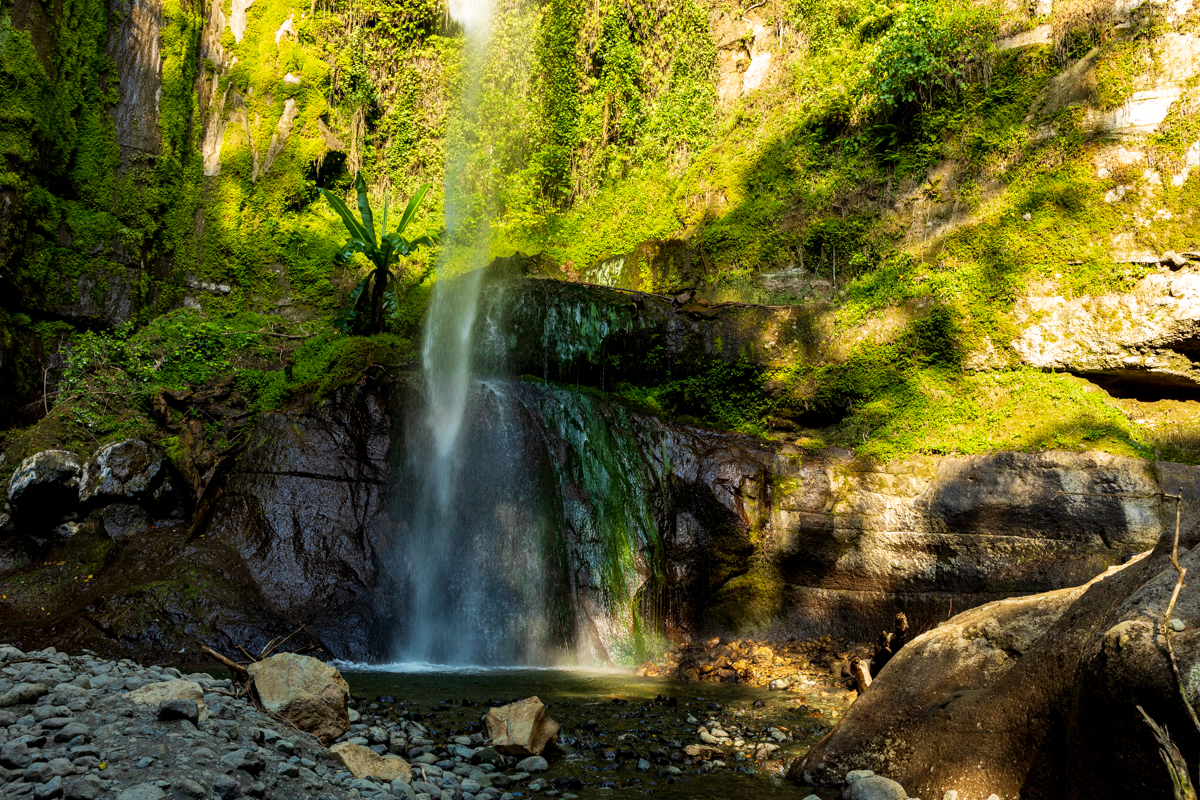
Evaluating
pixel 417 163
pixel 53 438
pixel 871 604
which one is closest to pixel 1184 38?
pixel 871 604

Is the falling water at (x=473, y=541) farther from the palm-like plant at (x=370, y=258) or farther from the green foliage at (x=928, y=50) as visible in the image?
the green foliage at (x=928, y=50)

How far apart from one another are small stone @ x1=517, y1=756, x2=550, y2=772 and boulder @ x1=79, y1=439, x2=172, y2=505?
25.8ft

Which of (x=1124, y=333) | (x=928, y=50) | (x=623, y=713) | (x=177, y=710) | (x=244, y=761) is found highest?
(x=928, y=50)

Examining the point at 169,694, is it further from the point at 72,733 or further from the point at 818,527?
the point at 818,527

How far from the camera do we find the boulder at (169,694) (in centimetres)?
361

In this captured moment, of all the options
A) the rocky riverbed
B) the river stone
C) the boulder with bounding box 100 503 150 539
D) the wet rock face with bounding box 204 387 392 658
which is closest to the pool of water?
the rocky riverbed

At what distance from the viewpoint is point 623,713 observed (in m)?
5.96

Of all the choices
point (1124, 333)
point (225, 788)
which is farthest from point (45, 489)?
point (1124, 333)

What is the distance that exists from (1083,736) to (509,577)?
7.30 meters

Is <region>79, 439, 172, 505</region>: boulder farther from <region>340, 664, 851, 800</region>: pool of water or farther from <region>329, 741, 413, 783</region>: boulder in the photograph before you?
<region>329, 741, 413, 783</region>: boulder

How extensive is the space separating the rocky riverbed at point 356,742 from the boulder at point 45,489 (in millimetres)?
4981

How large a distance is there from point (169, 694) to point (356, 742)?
1.28m

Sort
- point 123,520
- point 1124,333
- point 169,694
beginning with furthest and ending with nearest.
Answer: point 1124,333, point 123,520, point 169,694

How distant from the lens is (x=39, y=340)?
41.5 ft
